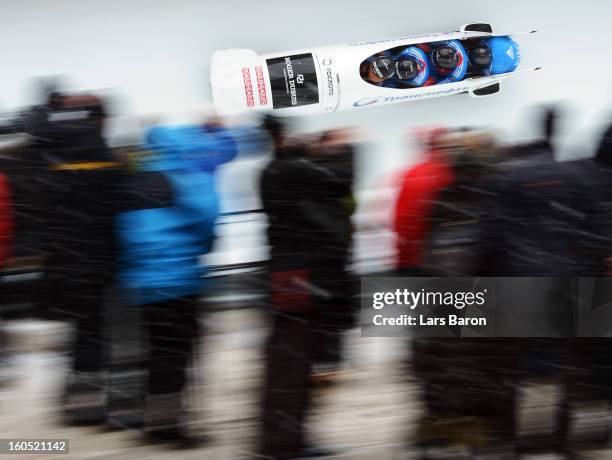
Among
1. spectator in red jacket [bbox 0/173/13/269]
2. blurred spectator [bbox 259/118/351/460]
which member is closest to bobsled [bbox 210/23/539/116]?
spectator in red jacket [bbox 0/173/13/269]

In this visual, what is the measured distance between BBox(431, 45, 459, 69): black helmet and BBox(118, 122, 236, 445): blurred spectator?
358 centimetres

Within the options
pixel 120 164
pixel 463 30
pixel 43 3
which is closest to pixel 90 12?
pixel 43 3

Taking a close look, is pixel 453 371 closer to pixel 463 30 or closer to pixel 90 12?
pixel 463 30

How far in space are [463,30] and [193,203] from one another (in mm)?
4267

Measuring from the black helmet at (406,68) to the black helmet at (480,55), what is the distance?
50 cm

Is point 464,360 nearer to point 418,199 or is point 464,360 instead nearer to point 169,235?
point 418,199

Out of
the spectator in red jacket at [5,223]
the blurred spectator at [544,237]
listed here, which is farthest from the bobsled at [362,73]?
the blurred spectator at [544,237]

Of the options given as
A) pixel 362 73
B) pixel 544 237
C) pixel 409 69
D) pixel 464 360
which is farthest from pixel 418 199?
pixel 409 69

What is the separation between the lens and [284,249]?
2.61 meters

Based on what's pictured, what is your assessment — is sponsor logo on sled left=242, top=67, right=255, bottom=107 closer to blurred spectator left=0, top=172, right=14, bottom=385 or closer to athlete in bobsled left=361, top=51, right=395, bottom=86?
athlete in bobsled left=361, top=51, right=395, bottom=86

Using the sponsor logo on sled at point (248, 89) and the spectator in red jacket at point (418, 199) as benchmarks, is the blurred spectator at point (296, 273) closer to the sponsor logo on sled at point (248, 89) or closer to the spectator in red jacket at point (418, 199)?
the spectator in red jacket at point (418, 199)

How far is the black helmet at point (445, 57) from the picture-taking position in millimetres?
6039

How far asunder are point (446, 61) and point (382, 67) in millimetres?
501

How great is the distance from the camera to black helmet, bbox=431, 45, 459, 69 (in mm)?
6039
